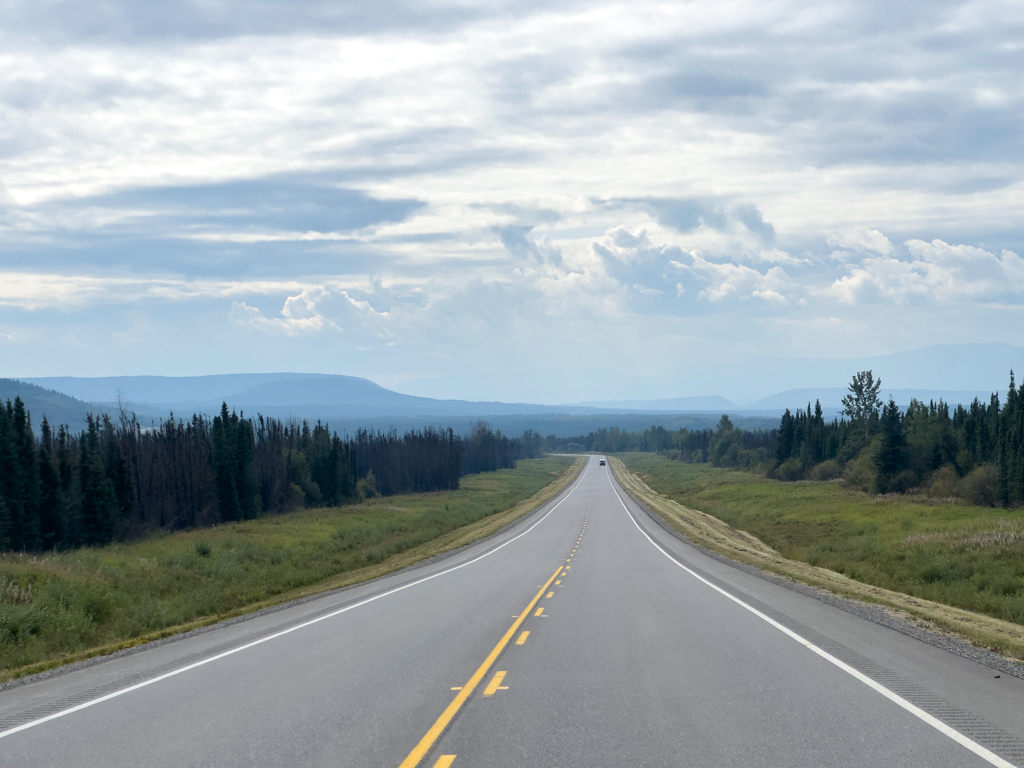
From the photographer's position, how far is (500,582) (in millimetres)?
22266

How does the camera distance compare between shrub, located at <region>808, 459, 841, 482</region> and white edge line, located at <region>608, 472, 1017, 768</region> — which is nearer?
white edge line, located at <region>608, 472, 1017, 768</region>

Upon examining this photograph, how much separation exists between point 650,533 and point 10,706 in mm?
37054

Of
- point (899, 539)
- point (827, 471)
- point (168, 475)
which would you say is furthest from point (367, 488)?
point (899, 539)

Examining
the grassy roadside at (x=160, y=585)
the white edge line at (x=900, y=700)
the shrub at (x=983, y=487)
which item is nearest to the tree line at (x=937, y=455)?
the shrub at (x=983, y=487)

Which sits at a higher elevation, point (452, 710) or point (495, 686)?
point (452, 710)

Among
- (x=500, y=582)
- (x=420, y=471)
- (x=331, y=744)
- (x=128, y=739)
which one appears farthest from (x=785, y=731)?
(x=420, y=471)

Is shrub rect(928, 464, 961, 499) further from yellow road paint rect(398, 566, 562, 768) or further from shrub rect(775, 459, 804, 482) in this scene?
yellow road paint rect(398, 566, 562, 768)

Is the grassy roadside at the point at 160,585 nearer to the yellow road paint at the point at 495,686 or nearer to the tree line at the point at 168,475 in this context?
the yellow road paint at the point at 495,686

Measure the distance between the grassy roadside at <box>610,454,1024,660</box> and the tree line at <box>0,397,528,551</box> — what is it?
43176mm

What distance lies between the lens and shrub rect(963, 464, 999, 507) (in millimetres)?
65938

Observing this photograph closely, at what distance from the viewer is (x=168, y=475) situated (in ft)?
274

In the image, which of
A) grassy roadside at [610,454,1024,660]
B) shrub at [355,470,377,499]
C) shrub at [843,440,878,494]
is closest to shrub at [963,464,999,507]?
grassy roadside at [610,454,1024,660]

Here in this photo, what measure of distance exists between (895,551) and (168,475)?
72.6 meters

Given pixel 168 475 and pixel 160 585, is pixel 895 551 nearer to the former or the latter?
pixel 160 585
